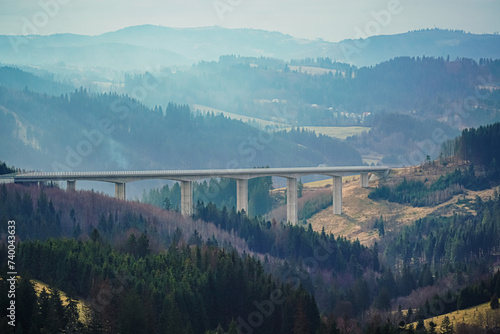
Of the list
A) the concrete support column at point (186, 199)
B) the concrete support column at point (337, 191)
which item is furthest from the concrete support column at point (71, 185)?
the concrete support column at point (337, 191)

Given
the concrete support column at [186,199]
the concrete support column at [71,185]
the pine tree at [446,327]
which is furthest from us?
the concrete support column at [186,199]

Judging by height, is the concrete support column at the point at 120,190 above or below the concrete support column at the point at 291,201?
above

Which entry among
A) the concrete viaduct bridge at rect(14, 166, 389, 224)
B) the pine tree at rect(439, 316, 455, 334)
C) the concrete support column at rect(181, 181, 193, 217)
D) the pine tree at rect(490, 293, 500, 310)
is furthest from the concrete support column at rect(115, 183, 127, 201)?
the pine tree at rect(439, 316, 455, 334)

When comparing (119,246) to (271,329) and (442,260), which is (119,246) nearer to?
(271,329)

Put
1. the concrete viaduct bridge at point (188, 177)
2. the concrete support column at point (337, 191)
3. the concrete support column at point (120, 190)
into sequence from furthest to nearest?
1. the concrete support column at point (337, 191)
2. the concrete support column at point (120, 190)
3. the concrete viaduct bridge at point (188, 177)

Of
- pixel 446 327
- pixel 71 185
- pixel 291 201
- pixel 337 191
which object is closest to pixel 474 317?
pixel 446 327

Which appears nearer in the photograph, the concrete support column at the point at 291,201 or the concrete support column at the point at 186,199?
the concrete support column at the point at 186,199

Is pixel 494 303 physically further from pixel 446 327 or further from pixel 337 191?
pixel 337 191

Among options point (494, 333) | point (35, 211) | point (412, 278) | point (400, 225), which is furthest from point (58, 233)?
Result: point (400, 225)

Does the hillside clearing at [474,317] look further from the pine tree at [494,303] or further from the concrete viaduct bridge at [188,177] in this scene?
the concrete viaduct bridge at [188,177]
